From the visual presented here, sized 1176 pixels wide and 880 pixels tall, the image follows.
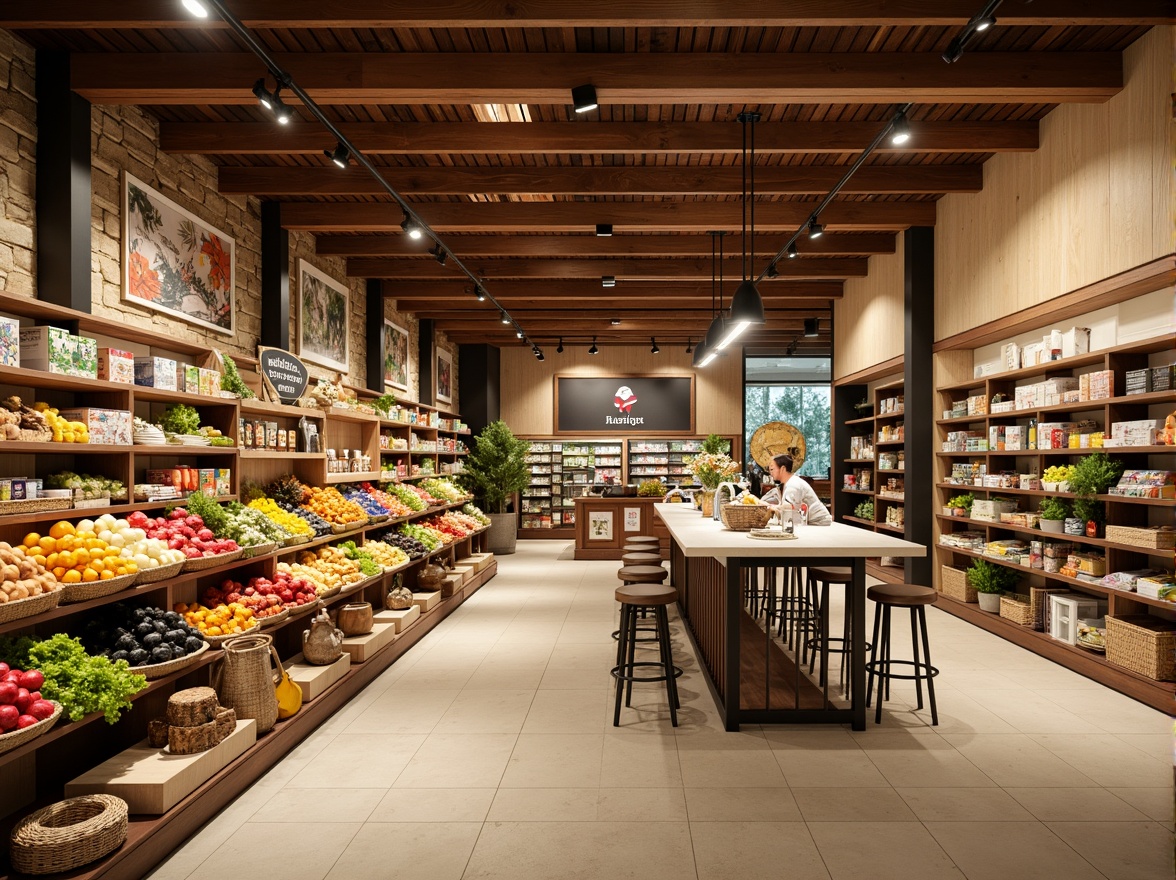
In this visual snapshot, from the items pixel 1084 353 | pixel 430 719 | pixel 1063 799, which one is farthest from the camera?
pixel 1084 353

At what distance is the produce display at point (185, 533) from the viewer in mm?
3941

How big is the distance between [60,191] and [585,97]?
3164mm

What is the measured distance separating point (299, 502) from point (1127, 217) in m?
6.53

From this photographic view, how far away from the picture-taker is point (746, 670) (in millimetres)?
5156

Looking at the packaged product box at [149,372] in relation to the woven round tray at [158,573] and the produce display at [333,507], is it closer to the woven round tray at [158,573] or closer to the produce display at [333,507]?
the woven round tray at [158,573]

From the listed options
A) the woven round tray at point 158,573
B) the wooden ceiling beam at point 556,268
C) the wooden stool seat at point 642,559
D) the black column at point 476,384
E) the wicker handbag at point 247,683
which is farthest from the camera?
the black column at point 476,384

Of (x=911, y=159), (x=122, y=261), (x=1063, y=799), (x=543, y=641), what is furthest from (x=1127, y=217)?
(x=122, y=261)

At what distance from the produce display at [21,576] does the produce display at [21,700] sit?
27cm

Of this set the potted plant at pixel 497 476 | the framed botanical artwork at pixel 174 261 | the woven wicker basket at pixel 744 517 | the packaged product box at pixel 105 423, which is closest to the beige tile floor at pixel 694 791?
the woven wicker basket at pixel 744 517

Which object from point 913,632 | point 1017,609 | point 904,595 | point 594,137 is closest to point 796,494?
point 904,595

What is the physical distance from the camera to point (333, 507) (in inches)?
250

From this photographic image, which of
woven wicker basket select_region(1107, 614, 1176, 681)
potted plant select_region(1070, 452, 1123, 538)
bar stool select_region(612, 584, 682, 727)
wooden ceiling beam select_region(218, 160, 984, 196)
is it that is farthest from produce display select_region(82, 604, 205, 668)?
potted plant select_region(1070, 452, 1123, 538)

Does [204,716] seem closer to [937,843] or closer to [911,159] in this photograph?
[937,843]

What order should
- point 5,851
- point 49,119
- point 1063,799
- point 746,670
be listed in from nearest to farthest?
1. point 5,851
2. point 1063,799
3. point 49,119
4. point 746,670
